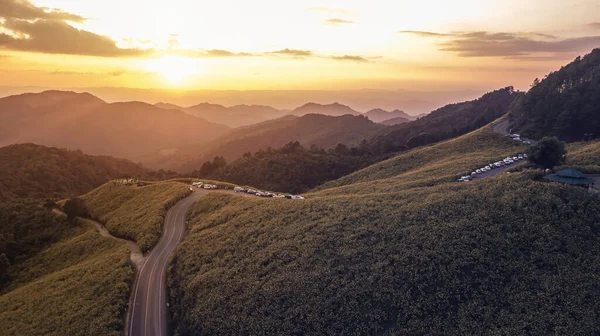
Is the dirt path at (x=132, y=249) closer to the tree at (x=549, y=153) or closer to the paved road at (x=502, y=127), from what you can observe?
the tree at (x=549, y=153)

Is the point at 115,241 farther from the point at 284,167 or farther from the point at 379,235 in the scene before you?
the point at 284,167

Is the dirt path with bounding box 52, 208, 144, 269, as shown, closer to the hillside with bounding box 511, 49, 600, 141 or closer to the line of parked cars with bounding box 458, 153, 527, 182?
the line of parked cars with bounding box 458, 153, 527, 182

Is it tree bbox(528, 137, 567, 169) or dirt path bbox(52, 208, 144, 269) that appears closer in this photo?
tree bbox(528, 137, 567, 169)

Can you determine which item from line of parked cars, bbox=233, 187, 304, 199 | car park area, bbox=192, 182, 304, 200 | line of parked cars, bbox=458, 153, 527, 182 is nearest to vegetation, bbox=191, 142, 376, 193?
car park area, bbox=192, 182, 304, 200

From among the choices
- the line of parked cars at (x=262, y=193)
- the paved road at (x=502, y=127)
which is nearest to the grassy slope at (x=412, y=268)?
the line of parked cars at (x=262, y=193)

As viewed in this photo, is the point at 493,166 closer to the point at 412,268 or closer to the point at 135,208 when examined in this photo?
the point at 412,268

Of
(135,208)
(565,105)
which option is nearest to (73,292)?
(135,208)
